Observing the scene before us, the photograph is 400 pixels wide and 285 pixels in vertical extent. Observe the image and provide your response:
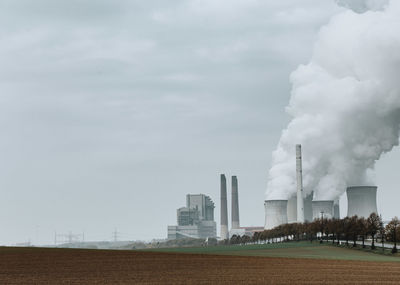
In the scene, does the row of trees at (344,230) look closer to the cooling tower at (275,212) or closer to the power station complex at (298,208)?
the cooling tower at (275,212)

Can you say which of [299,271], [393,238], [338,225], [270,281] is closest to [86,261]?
[299,271]

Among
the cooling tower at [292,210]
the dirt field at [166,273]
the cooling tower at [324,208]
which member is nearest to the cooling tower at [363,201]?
the cooling tower at [324,208]

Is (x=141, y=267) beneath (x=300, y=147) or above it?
beneath

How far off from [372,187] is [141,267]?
82727mm

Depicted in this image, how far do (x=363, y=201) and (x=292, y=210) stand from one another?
94.9 feet

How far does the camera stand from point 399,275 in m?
42.8

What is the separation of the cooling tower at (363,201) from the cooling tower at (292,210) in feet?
78.9

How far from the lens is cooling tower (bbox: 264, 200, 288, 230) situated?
14488 centimetres

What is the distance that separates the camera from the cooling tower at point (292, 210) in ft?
490

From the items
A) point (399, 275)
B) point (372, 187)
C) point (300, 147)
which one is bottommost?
point (399, 275)

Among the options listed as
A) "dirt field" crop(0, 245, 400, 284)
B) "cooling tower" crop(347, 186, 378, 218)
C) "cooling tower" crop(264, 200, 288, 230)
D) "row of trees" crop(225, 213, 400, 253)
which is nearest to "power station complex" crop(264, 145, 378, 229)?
"cooling tower" crop(264, 200, 288, 230)

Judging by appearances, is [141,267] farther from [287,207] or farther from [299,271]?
[287,207]

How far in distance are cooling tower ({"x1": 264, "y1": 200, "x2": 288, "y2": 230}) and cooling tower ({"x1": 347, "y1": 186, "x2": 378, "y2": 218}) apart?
21.8 metres

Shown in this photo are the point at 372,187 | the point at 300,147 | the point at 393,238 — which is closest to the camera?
the point at 393,238
